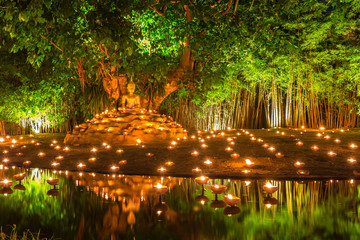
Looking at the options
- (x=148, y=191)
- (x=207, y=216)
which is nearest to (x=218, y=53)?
(x=148, y=191)

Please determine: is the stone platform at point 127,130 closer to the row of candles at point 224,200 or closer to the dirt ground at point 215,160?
the dirt ground at point 215,160

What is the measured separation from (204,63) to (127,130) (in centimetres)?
389

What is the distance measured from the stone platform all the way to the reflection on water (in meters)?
3.49

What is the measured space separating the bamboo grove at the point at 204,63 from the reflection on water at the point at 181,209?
4.12 meters

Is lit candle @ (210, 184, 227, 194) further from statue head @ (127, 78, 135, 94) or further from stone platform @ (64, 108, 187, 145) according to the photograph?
statue head @ (127, 78, 135, 94)

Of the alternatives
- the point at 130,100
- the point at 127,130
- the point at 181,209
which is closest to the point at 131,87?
the point at 130,100

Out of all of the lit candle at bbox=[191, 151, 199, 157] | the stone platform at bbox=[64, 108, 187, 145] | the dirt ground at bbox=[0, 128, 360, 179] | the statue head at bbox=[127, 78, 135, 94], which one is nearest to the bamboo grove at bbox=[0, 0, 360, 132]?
the statue head at bbox=[127, 78, 135, 94]

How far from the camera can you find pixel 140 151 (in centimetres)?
637

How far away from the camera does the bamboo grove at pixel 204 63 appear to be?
871 centimetres

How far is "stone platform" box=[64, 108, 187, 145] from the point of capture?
26.4 feet

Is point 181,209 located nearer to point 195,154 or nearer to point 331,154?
point 195,154

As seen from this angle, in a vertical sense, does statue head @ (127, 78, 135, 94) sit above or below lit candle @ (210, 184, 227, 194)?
above

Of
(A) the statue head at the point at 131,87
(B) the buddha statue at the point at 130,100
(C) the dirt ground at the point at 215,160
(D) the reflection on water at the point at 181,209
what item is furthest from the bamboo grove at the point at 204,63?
(D) the reflection on water at the point at 181,209

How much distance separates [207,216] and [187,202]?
0.52 metres
